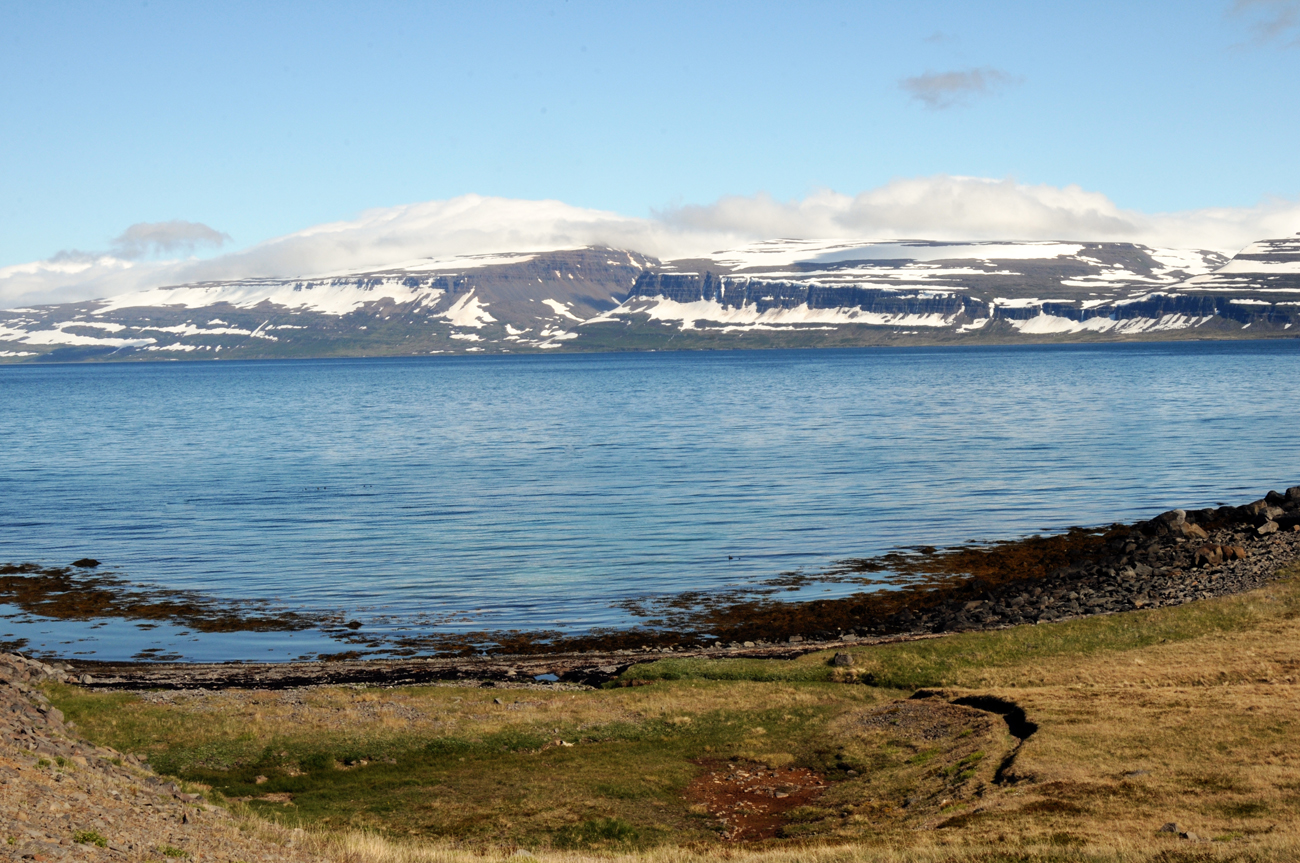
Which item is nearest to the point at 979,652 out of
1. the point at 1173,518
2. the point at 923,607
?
the point at 923,607

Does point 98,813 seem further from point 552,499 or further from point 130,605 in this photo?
point 552,499

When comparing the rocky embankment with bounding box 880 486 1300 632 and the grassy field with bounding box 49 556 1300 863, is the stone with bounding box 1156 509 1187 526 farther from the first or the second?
the grassy field with bounding box 49 556 1300 863

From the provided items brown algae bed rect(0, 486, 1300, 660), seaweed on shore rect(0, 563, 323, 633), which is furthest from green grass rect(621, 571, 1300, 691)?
seaweed on shore rect(0, 563, 323, 633)

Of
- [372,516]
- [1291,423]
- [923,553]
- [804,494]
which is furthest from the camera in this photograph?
[1291,423]

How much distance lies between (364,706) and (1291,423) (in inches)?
4549

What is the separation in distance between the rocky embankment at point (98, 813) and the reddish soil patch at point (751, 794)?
31.3 feet

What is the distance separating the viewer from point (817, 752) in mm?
28891

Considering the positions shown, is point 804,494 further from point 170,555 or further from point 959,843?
point 959,843

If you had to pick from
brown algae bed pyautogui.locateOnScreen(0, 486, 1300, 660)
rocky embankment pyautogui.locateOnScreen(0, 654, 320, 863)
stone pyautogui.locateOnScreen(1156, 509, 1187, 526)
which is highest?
rocky embankment pyautogui.locateOnScreen(0, 654, 320, 863)

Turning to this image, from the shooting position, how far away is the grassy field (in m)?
21.1

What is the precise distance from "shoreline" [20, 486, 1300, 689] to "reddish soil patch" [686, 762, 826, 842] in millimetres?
9375

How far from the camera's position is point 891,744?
94.0 ft

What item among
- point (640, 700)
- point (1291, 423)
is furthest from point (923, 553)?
point (1291, 423)

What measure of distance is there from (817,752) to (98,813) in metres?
17.2
